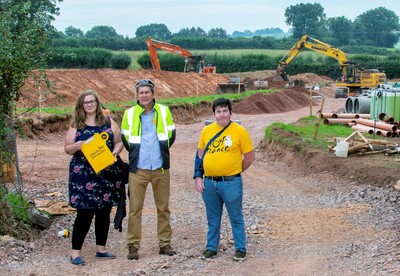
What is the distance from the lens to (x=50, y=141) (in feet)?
51.6

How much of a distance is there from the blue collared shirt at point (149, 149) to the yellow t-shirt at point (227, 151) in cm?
56

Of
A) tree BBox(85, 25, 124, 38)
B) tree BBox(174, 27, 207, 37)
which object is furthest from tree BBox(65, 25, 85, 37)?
tree BBox(174, 27, 207, 37)

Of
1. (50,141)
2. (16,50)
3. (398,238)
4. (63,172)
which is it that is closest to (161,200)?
(16,50)

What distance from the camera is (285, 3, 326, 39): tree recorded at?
117m

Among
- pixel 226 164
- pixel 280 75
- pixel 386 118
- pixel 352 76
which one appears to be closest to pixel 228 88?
pixel 352 76

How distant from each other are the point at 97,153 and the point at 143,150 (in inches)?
19.7

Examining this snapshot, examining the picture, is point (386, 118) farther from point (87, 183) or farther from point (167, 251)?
point (87, 183)

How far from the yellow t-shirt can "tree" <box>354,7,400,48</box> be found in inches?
4959

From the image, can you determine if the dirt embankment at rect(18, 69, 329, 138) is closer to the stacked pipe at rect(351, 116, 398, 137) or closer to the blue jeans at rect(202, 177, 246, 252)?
Answer: the stacked pipe at rect(351, 116, 398, 137)

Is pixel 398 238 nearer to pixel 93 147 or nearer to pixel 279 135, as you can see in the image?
pixel 93 147

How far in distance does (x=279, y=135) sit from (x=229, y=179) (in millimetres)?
9312

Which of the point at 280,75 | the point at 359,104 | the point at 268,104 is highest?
the point at 280,75

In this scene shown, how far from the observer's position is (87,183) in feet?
16.0

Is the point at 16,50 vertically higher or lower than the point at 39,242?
higher
